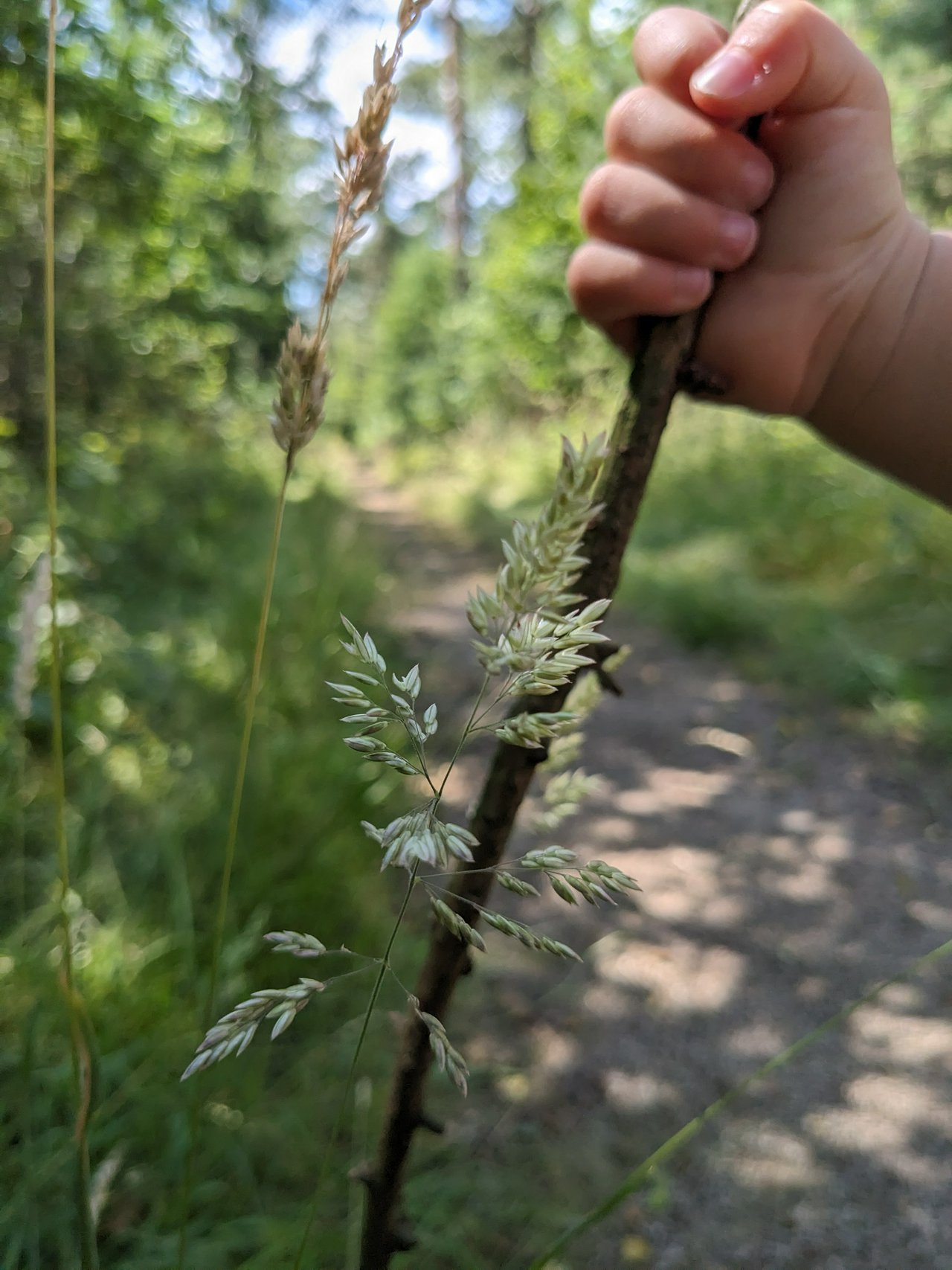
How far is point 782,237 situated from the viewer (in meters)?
0.97

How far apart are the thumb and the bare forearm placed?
0.92ft

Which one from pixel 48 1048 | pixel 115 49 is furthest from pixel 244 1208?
pixel 115 49

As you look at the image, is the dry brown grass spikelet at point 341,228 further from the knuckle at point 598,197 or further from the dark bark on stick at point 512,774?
the knuckle at point 598,197

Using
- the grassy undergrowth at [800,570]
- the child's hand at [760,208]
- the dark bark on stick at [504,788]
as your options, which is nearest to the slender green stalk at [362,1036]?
the dark bark on stick at [504,788]

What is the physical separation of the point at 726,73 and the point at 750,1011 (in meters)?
2.05

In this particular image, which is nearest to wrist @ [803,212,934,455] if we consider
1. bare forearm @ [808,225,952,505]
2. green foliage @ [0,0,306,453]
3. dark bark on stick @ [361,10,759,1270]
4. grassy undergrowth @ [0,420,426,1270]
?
bare forearm @ [808,225,952,505]

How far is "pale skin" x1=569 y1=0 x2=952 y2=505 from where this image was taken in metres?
0.80

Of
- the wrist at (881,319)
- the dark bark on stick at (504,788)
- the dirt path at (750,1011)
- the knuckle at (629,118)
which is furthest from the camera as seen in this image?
the dirt path at (750,1011)

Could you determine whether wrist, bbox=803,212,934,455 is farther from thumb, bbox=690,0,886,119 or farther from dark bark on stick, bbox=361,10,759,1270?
dark bark on stick, bbox=361,10,759,1270

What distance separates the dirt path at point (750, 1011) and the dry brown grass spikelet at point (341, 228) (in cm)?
149

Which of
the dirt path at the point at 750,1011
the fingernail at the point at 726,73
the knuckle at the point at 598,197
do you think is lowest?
the dirt path at the point at 750,1011

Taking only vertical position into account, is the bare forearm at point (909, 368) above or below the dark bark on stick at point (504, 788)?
above

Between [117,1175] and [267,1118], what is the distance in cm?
27

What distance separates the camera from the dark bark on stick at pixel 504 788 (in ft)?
2.41
